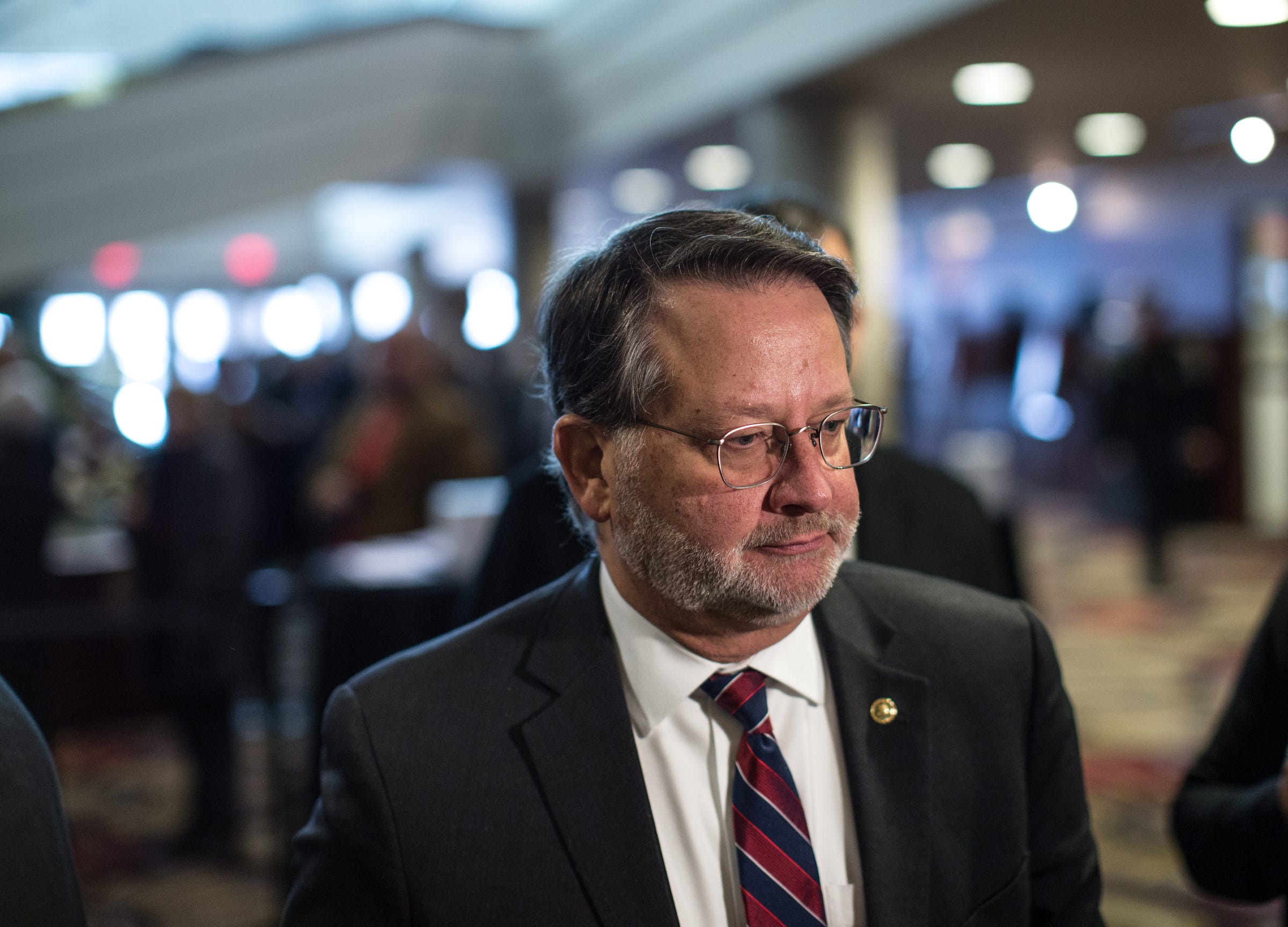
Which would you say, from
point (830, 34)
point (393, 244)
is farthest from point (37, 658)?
point (393, 244)

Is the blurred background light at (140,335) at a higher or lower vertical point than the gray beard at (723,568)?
higher

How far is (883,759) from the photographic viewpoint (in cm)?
144

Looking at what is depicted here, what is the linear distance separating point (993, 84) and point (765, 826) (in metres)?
6.93

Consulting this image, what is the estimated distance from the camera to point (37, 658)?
14.3 feet

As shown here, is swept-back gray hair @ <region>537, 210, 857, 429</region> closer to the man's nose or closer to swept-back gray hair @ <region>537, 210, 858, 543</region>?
swept-back gray hair @ <region>537, 210, 858, 543</region>

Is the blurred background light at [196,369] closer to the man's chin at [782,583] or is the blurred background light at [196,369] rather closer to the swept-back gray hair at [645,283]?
the swept-back gray hair at [645,283]

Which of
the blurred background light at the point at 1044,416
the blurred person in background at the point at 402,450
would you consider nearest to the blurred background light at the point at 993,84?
the blurred person in background at the point at 402,450

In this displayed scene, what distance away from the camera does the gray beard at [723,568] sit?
1349mm

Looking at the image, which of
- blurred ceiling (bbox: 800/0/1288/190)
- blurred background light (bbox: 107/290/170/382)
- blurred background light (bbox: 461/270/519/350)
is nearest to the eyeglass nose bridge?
blurred ceiling (bbox: 800/0/1288/190)

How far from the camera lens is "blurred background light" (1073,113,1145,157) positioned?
8672 millimetres

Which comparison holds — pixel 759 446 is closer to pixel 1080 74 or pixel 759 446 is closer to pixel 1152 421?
pixel 1080 74

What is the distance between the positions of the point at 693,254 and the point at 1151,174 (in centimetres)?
1252

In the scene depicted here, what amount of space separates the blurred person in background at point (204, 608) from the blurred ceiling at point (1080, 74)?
4021 mm

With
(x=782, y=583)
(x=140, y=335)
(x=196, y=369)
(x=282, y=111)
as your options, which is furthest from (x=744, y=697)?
(x=140, y=335)
